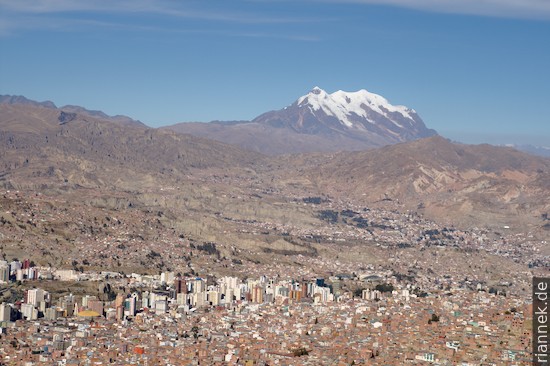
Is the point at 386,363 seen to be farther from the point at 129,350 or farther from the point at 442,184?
the point at 442,184

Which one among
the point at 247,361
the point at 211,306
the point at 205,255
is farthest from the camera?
the point at 205,255

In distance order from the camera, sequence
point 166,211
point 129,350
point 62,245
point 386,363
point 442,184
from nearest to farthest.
Result: point 386,363 < point 129,350 < point 62,245 < point 166,211 < point 442,184

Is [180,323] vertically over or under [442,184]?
under

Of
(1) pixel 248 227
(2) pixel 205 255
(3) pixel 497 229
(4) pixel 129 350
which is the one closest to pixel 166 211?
(1) pixel 248 227

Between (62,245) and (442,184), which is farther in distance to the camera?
(442,184)

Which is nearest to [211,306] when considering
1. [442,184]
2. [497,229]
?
[497,229]

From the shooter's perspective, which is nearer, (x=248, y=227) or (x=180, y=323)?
(x=180, y=323)

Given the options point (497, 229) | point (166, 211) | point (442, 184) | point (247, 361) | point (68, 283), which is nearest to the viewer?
point (247, 361)

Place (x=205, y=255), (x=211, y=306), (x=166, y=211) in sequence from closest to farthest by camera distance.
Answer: (x=211, y=306), (x=205, y=255), (x=166, y=211)

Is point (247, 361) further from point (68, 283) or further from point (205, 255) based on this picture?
point (205, 255)
